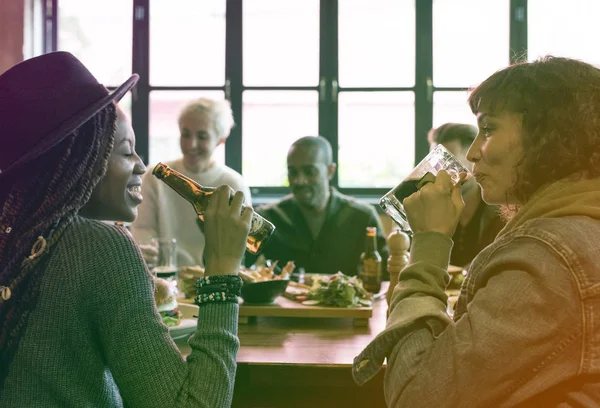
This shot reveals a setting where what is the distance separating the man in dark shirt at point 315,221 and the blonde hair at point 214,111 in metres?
0.51

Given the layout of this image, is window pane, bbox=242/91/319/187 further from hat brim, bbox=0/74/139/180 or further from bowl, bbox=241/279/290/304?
hat brim, bbox=0/74/139/180

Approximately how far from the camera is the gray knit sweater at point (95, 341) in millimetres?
890

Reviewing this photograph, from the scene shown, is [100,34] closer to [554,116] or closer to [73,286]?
[73,286]

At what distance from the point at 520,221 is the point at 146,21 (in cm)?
361

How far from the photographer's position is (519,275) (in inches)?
32.9

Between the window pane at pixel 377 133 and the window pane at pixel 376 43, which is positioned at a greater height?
the window pane at pixel 376 43

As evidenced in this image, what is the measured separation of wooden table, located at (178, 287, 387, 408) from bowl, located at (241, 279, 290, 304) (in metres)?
0.09

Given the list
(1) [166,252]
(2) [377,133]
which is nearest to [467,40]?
(2) [377,133]

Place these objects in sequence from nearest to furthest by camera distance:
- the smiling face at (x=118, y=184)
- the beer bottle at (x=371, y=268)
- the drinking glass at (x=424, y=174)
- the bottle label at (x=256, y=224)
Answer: the smiling face at (x=118, y=184) → the drinking glass at (x=424, y=174) → the bottle label at (x=256, y=224) → the beer bottle at (x=371, y=268)

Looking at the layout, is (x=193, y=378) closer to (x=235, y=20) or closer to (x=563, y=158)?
(x=563, y=158)

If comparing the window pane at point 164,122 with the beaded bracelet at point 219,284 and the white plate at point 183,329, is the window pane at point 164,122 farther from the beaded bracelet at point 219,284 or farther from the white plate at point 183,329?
the beaded bracelet at point 219,284

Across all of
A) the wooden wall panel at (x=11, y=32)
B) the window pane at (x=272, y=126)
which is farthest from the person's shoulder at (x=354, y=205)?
the wooden wall panel at (x=11, y=32)

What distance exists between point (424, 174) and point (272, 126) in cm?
290

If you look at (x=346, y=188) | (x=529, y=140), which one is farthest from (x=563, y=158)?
(x=346, y=188)
